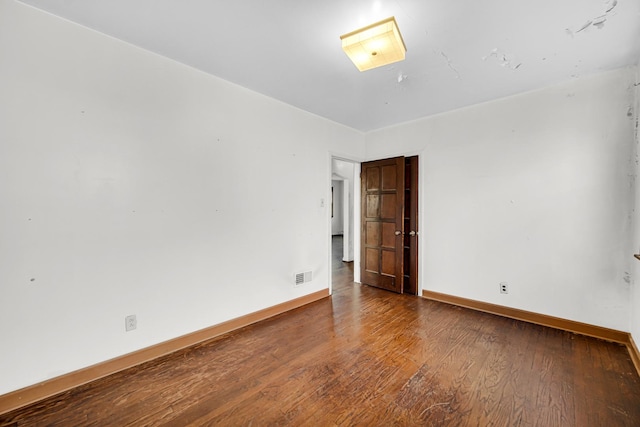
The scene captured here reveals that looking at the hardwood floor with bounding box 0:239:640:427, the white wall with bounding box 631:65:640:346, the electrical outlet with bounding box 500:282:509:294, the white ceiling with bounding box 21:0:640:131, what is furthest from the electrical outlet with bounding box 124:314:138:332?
the white wall with bounding box 631:65:640:346

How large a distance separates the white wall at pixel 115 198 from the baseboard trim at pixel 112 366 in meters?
0.05

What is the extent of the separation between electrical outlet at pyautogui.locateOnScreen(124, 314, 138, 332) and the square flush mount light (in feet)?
8.55

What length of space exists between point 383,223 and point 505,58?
2456mm

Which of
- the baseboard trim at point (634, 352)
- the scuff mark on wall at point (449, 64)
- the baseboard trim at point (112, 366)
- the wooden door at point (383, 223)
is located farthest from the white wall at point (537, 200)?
the baseboard trim at point (112, 366)

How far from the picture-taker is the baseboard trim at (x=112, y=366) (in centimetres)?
170

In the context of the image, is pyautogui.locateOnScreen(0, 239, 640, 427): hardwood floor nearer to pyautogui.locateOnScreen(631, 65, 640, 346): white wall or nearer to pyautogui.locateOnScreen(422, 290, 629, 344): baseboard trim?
pyautogui.locateOnScreen(422, 290, 629, 344): baseboard trim

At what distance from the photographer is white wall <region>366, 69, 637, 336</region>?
2.50 m

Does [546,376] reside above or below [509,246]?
below

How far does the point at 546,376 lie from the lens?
2018 mm

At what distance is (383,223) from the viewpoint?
413 cm

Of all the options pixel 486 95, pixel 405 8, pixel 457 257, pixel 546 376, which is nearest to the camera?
pixel 405 8

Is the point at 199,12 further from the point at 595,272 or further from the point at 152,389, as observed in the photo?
the point at 595,272

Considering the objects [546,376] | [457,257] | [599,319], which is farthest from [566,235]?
[546,376]

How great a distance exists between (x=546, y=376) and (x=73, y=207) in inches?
147
